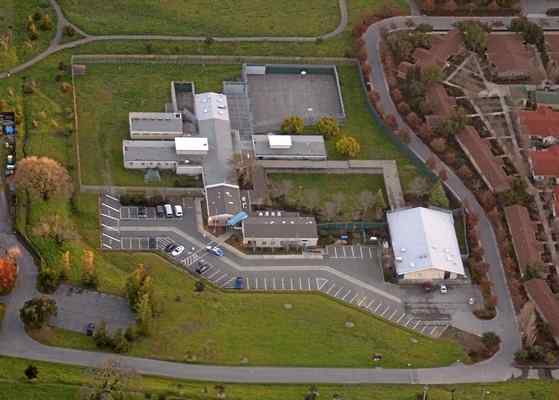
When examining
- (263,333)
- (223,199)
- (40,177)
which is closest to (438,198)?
(223,199)

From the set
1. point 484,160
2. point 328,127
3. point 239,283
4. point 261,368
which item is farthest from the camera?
point 328,127

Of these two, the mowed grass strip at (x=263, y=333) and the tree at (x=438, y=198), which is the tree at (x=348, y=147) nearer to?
the tree at (x=438, y=198)

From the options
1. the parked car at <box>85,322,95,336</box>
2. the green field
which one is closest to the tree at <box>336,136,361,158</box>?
the green field

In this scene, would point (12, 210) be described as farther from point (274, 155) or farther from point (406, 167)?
point (406, 167)

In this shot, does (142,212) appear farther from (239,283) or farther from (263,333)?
(263,333)

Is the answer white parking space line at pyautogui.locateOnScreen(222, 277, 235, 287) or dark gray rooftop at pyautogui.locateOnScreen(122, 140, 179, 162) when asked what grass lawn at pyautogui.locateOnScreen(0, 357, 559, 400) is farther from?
dark gray rooftop at pyautogui.locateOnScreen(122, 140, 179, 162)

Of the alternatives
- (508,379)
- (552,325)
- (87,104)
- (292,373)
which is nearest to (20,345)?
(292,373)
